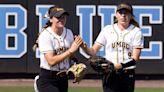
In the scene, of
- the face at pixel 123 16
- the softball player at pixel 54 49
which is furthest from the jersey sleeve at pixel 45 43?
the face at pixel 123 16

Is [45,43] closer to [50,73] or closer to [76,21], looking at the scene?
[50,73]

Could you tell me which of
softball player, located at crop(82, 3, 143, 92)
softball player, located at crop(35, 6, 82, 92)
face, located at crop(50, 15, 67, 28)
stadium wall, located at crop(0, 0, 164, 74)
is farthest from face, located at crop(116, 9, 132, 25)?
stadium wall, located at crop(0, 0, 164, 74)

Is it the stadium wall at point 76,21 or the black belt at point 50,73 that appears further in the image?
the stadium wall at point 76,21

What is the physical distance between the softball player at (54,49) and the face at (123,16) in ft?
1.88

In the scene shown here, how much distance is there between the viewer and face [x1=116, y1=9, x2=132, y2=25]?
6281mm

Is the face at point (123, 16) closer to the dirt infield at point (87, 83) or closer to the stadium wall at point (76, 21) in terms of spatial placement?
the dirt infield at point (87, 83)

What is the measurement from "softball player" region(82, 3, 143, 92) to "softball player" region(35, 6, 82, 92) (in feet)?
0.95

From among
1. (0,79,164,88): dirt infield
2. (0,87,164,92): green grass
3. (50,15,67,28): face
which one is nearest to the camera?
(50,15,67,28): face

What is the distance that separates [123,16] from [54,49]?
85 cm

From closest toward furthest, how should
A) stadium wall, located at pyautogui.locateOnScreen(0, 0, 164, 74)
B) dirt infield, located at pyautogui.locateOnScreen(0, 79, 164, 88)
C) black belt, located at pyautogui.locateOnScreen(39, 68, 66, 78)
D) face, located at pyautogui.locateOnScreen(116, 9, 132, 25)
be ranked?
black belt, located at pyautogui.locateOnScreen(39, 68, 66, 78) < face, located at pyautogui.locateOnScreen(116, 9, 132, 25) < dirt infield, located at pyautogui.locateOnScreen(0, 79, 164, 88) < stadium wall, located at pyautogui.locateOnScreen(0, 0, 164, 74)

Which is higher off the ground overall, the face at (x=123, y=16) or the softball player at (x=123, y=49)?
the face at (x=123, y=16)

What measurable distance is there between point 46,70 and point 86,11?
6.71 meters

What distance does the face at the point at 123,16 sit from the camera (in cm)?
628

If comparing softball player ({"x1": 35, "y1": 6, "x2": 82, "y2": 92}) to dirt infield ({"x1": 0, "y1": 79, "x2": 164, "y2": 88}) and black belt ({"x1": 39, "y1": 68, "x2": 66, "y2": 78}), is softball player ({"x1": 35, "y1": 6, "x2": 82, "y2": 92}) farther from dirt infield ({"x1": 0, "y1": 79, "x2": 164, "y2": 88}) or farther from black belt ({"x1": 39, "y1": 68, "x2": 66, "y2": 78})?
dirt infield ({"x1": 0, "y1": 79, "x2": 164, "y2": 88})
